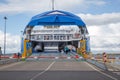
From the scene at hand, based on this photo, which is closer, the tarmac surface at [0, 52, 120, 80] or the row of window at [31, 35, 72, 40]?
the tarmac surface at [0, 52, 120, 80]

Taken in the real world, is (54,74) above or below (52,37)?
below

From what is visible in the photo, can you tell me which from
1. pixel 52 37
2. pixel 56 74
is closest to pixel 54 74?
pixel 56 74

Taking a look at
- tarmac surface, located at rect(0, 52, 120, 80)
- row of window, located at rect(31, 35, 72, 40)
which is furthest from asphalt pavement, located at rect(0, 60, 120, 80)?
row of window, located at rect(31, 35, 72, 40)

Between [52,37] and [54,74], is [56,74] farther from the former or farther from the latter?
[52,37]

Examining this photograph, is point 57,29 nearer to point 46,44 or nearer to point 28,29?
point 46,44

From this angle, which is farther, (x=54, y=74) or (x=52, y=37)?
(x=52, y=37)

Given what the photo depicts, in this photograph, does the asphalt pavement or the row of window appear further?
the row of window

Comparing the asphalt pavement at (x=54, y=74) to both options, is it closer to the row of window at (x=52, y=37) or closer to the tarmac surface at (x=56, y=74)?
the tarmac surface at (x=56, y=74)

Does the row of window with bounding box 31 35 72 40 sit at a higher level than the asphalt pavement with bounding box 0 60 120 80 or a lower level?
higher

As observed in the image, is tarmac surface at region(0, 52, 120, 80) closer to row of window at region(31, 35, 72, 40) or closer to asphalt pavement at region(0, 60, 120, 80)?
asphalt pavement at region(0, 60, 120, 80)

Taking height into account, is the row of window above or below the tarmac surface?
above

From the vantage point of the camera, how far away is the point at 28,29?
5794cm

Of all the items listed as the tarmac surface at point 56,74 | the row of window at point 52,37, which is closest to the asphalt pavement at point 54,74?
the tarmac surface at point 56,74

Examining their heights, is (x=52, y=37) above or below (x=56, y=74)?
above
